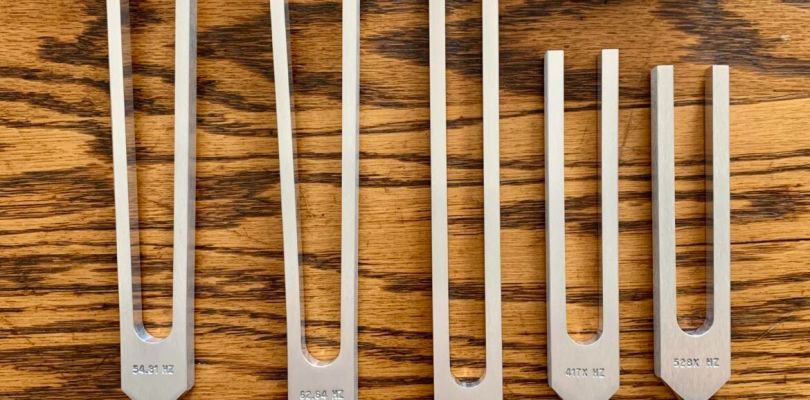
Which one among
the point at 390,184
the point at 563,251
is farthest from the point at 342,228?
the point at 563,251

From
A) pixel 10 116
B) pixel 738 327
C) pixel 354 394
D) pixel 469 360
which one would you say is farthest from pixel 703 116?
pixel 10 116

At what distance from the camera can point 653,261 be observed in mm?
650

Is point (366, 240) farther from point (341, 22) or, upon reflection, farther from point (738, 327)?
point (738, 327)

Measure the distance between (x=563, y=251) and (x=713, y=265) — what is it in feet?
0.50

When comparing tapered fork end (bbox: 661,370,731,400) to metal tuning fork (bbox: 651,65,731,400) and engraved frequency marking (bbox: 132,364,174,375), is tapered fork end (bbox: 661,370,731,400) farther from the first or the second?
engraved frequency marking (bbox: 132,364,174,375)

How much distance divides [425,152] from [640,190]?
22 cm

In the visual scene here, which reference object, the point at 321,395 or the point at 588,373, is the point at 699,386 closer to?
the point at 588,373

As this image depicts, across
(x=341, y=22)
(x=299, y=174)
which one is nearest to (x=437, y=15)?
(x=341, y=22)

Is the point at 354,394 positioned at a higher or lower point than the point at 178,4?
lower

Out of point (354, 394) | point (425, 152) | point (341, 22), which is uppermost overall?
point (341, 22)

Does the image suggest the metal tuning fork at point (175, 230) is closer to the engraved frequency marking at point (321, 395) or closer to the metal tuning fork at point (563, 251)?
the engraved frequency marking at point (321, 395)

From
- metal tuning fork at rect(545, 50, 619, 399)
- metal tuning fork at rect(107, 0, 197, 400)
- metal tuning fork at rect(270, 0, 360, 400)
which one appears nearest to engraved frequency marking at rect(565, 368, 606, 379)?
metal tuning fork at rect(545, 50, 619, 399)

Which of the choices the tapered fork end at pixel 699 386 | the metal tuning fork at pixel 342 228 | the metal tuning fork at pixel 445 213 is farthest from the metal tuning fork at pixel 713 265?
the metal tuning fork at pixel 342 228

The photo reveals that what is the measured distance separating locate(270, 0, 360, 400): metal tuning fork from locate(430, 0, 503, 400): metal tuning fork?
0.08 m
